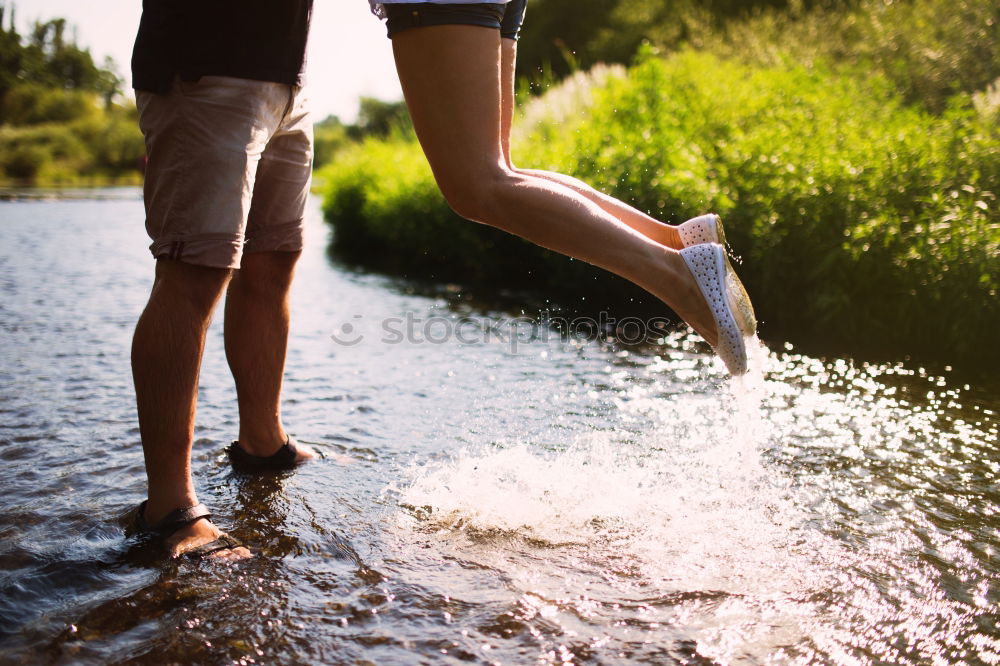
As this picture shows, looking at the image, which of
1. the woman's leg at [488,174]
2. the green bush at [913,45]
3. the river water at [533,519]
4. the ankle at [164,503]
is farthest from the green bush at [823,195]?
the ankle at [164,503]

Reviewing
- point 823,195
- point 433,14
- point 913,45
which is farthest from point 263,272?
point 913,45

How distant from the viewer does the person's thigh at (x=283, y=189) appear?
242cm

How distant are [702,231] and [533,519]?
0.93m

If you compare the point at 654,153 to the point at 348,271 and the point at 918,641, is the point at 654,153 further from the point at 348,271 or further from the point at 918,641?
the point at 918,641

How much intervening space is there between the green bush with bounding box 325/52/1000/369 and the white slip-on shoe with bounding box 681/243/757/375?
253cm

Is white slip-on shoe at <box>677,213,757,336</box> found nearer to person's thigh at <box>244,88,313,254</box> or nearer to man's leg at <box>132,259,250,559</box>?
person's thigh at <box>244,88,313,254</box>

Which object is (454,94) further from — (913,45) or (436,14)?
(913,45)

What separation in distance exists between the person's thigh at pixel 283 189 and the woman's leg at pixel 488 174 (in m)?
0.56

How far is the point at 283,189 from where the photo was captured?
2.48 metres

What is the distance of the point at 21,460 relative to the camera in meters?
2.67

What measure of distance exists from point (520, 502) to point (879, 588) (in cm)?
95

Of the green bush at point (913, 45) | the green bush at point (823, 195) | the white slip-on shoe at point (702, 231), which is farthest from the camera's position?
the green bush at point (913, 45)

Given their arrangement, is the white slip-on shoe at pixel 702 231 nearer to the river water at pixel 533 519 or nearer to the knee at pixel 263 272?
the river water at pixel 533 519

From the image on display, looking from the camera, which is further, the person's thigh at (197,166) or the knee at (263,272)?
the knee at (263,272)
